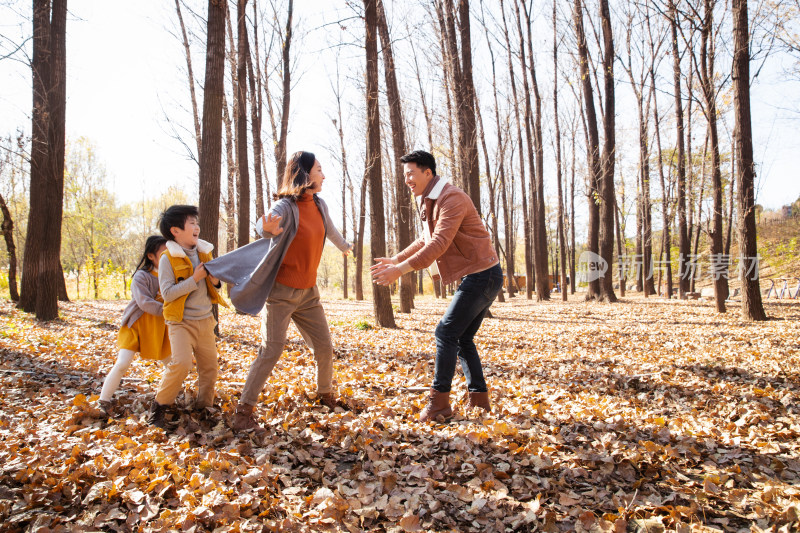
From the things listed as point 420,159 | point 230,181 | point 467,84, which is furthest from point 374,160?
point 230,181

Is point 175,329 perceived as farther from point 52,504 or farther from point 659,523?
point 659,523

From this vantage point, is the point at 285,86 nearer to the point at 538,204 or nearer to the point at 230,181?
the point at 230,181

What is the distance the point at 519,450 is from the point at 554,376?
2.52 meters

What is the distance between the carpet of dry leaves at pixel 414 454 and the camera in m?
2.36

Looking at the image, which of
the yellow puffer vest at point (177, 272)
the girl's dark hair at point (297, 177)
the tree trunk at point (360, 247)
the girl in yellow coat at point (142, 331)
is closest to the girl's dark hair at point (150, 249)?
the girl in yellow coat at point (142, 331)

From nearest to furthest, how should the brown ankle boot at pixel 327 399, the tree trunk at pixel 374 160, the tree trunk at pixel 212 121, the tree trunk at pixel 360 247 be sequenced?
the brown ankle boot at pixel 327 399 < the tree trunk at pixel 212 121 < the tree trunk at pixel 374 160 < the tree trunk at pixel 360 247

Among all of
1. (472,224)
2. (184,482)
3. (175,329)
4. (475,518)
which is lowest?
(475,518)

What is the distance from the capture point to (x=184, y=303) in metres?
3.50

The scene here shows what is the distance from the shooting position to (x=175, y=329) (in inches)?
137

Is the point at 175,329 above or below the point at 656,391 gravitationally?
above

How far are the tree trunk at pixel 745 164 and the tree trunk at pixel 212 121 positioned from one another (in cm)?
1013

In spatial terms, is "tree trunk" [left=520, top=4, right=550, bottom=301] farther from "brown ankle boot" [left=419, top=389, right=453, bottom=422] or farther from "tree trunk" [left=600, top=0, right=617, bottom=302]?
"brown ankle boot" [left=419, top=389, right=453, bottom=422]

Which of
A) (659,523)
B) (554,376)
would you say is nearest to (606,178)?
(554,376)

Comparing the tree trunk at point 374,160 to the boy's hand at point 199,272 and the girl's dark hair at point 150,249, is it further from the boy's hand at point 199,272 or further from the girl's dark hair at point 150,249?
the boy's hand at point 199,272
